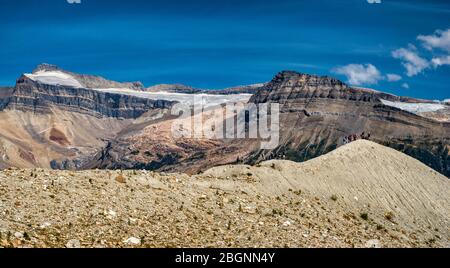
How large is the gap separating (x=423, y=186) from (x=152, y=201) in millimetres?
39759

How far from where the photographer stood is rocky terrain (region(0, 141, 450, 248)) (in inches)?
1364

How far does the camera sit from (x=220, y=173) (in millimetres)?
55938

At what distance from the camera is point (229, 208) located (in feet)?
145

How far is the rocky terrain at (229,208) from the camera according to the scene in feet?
114
